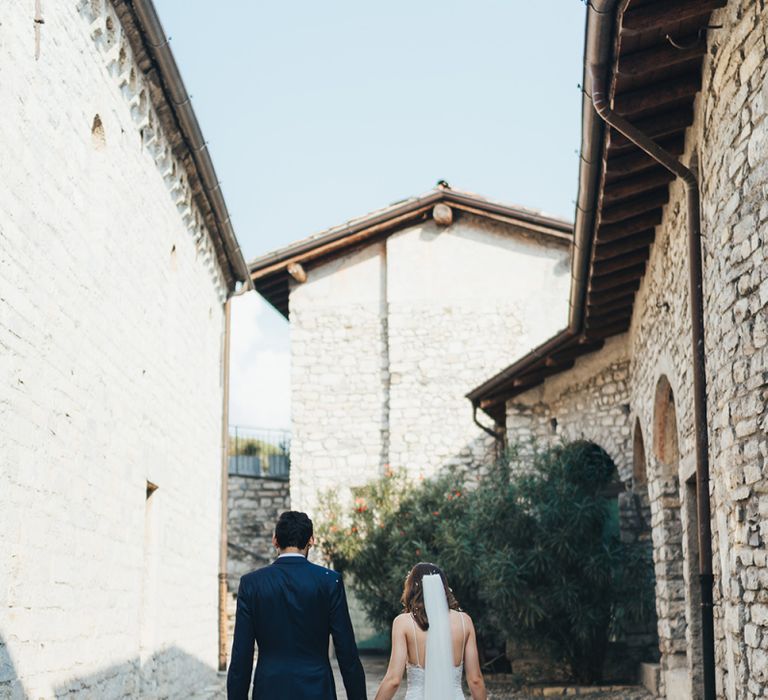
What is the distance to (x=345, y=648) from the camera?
443 centimetres

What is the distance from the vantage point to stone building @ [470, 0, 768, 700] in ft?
17.6

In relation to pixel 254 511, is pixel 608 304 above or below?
above

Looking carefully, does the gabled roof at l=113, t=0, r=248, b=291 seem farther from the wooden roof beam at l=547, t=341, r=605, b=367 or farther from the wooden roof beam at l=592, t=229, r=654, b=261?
the wooden roof beam at l=547, t=341, r=605, b=367

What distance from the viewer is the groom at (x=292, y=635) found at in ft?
14.2

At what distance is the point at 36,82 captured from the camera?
612cm

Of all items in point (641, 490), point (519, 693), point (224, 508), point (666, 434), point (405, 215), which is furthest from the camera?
point (405, 215)

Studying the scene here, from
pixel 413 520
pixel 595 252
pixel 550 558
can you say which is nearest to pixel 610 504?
pixel 550 558

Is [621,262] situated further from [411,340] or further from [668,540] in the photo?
[411,340]

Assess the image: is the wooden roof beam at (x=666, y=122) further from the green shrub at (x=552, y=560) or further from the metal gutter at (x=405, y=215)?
the metal gutter at (x=405, y=215)

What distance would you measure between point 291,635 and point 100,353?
383cm

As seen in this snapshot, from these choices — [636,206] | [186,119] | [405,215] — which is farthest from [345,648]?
[405,215]

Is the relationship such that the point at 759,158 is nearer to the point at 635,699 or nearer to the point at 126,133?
the point at 126,133

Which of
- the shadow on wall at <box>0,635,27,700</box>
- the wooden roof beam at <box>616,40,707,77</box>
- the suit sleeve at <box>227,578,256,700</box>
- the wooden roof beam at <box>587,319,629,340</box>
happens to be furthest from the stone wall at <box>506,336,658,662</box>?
the suit sleeve at <box>227,578,256,700</box>

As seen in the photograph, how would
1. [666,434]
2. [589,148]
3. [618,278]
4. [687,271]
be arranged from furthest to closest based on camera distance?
[618,278], [666,434], [687,271], [589,148]
